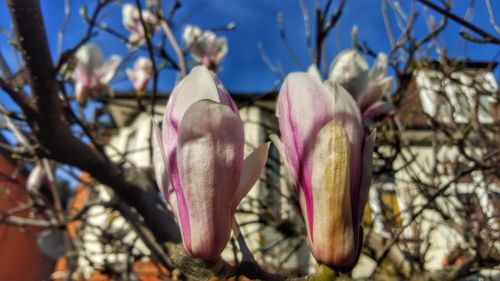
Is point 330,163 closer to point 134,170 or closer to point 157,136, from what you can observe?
point 157,136

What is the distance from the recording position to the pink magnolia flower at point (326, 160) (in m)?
0.60

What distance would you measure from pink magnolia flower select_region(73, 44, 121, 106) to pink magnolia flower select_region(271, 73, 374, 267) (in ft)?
5.86

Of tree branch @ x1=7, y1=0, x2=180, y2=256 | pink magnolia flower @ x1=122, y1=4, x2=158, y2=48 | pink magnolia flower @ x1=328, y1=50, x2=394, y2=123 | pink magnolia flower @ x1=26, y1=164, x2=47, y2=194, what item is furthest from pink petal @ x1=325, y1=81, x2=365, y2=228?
pink magnolia flower @ x1=26, y1=164, x2=47, y2=194

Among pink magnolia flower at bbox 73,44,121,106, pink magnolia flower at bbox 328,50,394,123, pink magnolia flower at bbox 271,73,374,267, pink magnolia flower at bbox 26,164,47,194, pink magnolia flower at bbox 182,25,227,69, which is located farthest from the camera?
pink magnolia flower at bbox 26,164,47,194

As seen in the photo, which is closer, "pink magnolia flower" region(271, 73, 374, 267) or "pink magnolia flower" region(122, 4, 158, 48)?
"pink magnolia flower" region(271, 73, 374, 267)

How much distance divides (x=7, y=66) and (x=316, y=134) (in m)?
1.52

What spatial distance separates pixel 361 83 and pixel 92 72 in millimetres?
1512

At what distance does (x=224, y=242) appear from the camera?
0.64m

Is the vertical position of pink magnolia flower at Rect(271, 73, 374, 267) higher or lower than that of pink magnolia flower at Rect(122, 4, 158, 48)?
lower

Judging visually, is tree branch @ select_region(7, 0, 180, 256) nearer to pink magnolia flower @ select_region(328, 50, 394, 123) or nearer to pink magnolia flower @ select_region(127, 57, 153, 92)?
pink magnolia flower @ select_region(328, 50, 394, 123)

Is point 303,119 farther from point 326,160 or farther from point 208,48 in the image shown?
point 208,48

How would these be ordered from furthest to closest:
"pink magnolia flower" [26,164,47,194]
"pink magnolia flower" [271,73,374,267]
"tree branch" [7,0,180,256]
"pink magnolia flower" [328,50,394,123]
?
"pink magnolia flower" [26,164,47,194] < "pink magnolia flower" [328,50,394,123] < "tree branch" [7,0,180,256] < "pink magnolia flower" [271,73,374,267]

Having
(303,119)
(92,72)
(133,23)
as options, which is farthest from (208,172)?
(133,23)

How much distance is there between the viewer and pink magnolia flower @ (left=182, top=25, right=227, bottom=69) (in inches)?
101
